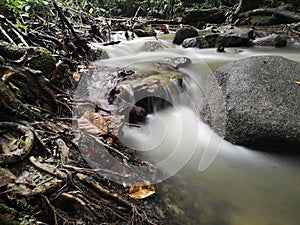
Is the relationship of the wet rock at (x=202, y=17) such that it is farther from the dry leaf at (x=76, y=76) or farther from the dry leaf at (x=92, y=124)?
the dry leaf at (x=92, y=124)

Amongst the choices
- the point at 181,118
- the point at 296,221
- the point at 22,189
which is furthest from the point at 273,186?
the point at 22,189

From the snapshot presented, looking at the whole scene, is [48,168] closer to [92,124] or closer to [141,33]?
[92,124]

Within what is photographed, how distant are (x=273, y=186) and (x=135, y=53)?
502cm

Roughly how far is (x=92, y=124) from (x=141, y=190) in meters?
0.86

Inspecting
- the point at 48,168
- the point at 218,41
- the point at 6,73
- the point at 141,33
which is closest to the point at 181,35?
the point at 218,41

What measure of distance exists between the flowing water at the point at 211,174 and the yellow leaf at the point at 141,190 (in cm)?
12

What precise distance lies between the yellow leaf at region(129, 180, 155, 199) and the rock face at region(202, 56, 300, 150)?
1.36 m

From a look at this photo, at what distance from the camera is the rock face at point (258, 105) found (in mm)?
2570

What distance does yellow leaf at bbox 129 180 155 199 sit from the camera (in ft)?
5.94

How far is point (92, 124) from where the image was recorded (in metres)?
2.30

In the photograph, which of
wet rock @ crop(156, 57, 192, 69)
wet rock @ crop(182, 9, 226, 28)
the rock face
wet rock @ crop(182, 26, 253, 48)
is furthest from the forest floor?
wet rock @ crop(182, 9, 226, 28)

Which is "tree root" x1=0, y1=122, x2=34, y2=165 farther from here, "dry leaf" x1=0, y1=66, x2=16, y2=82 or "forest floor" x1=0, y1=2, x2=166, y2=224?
"dry leaf" x1=0, y1=66, x2=16, y2=82

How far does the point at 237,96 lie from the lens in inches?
114

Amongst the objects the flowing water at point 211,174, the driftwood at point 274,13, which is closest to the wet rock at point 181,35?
the flowing water at point 211,174
